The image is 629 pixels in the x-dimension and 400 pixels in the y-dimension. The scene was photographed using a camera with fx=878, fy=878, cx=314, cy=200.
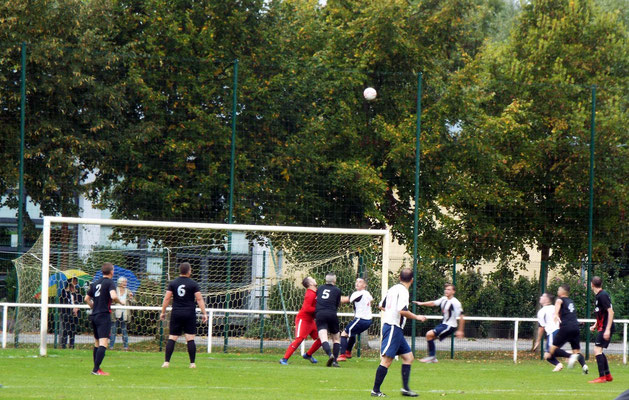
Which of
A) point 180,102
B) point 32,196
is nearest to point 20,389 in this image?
point 32,196

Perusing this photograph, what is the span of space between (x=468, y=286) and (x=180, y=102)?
8.88 m

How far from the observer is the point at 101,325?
14.0m

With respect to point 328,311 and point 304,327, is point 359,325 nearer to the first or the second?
point 328,311

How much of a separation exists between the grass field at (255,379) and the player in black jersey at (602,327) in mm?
423

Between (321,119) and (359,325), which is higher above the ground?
(321,119)

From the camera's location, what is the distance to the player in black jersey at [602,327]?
603 inches

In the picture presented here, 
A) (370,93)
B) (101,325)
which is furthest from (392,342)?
(370,93)

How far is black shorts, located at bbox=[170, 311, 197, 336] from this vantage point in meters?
15.1

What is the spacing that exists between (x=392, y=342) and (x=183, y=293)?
4672 mm

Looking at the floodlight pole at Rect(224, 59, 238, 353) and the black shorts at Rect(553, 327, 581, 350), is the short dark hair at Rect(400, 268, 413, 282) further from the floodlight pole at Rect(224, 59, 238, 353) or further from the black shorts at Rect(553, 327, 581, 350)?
the floodlight pole at Rect(224, 59, 238, 353)

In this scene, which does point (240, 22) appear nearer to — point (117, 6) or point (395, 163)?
point (117, 6)

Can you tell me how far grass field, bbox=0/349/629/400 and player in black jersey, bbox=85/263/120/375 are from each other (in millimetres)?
372

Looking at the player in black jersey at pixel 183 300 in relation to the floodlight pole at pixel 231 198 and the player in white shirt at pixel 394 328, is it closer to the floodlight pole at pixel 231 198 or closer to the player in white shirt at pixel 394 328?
the player in white shirt at pixel 394 328

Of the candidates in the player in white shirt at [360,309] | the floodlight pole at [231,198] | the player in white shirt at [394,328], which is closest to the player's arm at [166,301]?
the player in white shirt at [360,309]
